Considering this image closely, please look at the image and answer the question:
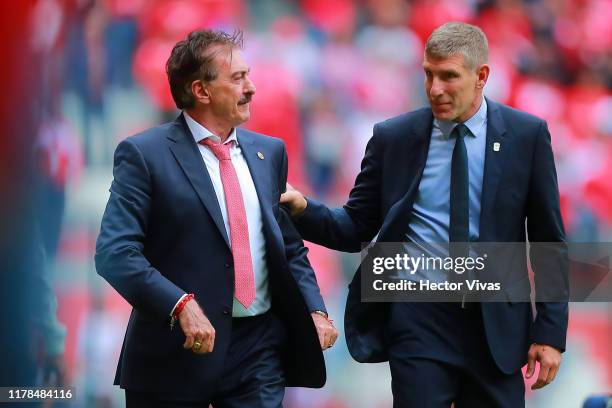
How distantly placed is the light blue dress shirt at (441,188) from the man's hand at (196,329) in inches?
36.1

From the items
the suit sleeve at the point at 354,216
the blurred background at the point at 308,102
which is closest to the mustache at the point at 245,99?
the suit sleeve at the point at 354,216

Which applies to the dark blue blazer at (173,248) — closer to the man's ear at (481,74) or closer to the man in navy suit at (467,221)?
the man in navy suit at (467,221)

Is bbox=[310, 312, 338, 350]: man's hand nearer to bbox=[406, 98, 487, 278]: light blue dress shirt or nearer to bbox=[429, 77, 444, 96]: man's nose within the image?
bbox=[406, 98, 487, 278]: light blue dress shirt

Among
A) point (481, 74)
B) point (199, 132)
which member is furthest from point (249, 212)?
point (481, 74)

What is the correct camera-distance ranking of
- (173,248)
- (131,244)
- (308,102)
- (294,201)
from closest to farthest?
(131,244), (173,248), (294,201), (308,102)

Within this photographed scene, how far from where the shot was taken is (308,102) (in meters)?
6.62

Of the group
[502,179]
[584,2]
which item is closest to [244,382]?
[502,179]

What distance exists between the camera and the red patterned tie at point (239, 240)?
14.5 feet

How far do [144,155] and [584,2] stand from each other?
10.4ft

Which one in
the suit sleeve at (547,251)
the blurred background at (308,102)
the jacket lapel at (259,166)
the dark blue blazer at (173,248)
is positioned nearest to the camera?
the dark blue blazer at (173,248)

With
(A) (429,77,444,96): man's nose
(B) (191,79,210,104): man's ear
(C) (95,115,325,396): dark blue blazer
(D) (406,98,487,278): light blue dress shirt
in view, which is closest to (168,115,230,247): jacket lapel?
(C) (95,115,325,396): dark blue blazer

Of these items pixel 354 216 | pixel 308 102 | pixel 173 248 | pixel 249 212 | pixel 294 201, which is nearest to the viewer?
pixel 173 248

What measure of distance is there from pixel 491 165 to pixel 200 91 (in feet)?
3.51

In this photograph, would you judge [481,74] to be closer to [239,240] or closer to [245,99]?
[245,99]
